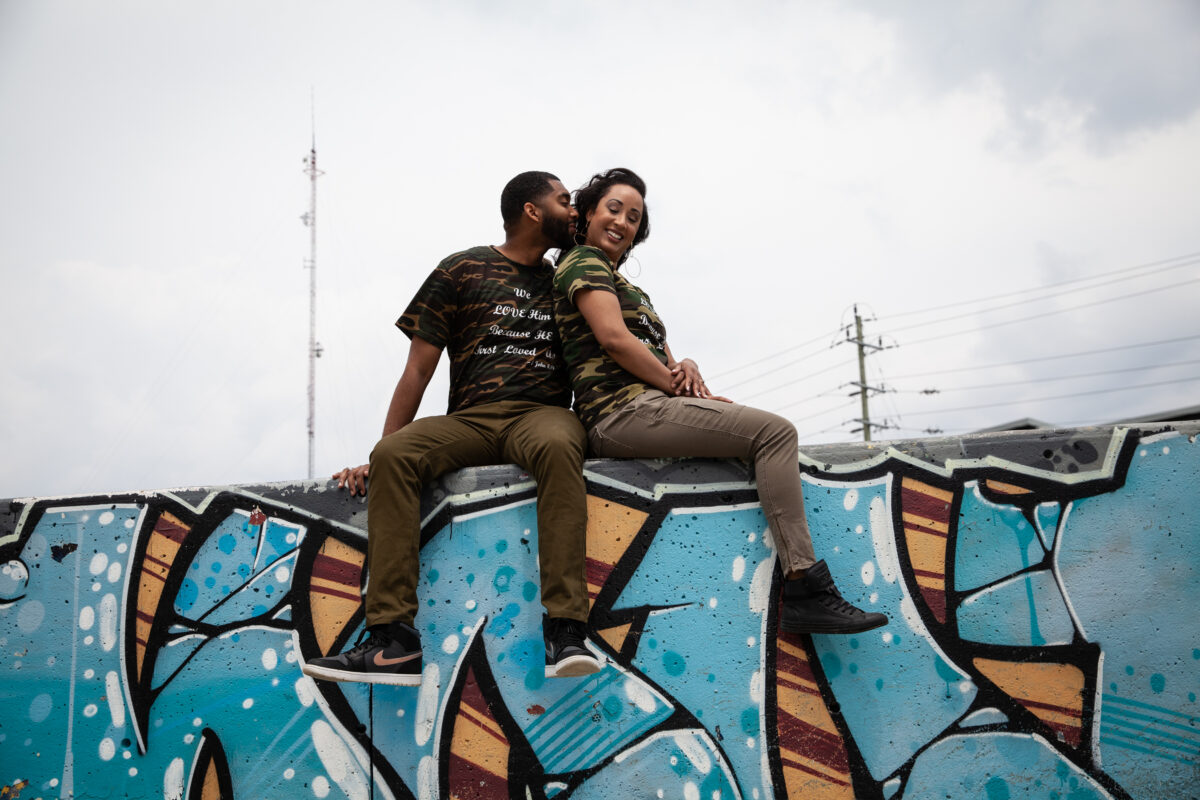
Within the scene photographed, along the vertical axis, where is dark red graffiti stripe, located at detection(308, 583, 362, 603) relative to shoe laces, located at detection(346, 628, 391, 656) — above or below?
above

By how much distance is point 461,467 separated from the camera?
3.22 m

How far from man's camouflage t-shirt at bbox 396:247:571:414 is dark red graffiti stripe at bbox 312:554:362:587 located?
0.84m

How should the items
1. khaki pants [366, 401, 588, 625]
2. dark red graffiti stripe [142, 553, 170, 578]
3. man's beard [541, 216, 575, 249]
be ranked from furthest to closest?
man's beard [541, 216, 575, 249] → dark red graffiti stripe [142, 553, 170, 578] → khaki pants [366, 401, 588, 625]

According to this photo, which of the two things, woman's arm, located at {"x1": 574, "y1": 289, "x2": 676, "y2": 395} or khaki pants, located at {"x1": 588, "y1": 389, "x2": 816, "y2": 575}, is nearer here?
khaki pants, located at {"x1": 588, "y1": 389, "x2": 816, "y2": 575}

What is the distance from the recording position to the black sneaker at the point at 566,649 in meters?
2.65

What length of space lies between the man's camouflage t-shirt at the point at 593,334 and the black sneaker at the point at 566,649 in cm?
88

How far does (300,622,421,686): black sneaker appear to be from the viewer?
2.63m

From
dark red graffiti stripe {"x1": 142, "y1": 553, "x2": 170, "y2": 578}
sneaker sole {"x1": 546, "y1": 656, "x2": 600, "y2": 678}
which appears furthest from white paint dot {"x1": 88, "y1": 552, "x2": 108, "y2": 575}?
sneaker sole {"x1": 546, "y1": 656, "x2": 600, "y2": 678}

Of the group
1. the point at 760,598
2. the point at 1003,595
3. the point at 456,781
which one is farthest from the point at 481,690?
the point at 1003,595

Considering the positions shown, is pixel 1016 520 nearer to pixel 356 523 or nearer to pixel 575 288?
pixel 575 288

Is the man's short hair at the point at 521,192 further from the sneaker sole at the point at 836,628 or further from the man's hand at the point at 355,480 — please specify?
Result: the sneaker sole at the point at 836,628

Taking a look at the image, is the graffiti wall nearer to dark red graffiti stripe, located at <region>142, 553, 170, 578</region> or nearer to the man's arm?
dark red graffiti stripe, located at <region>142, 553, 170, 578</region>

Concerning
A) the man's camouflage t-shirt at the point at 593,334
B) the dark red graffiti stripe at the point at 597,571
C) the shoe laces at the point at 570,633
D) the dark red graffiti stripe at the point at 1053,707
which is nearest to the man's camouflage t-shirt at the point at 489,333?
the man's camouflage t-shirt at the point at 593,334

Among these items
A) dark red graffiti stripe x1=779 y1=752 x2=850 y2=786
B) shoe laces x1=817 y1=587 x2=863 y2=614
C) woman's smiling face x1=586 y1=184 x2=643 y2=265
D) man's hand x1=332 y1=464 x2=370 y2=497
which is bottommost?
dark red graffiti stripe x1=779 y1=752 x2=850 y2=786
